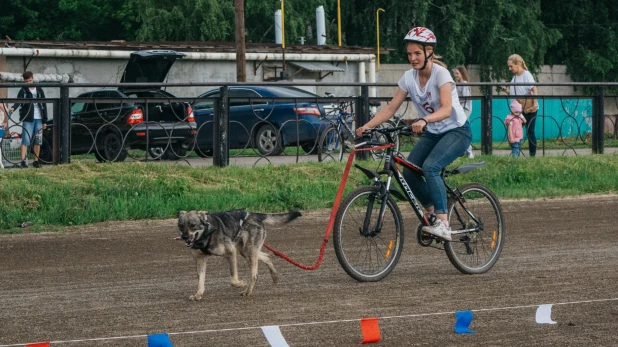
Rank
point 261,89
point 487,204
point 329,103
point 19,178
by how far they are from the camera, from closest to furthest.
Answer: point 487,204 → point 19,178 → point 329,103 → point 261,89

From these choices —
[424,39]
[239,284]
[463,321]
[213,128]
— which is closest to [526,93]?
[213,128]

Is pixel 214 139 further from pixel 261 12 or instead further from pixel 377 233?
pixel 261 12

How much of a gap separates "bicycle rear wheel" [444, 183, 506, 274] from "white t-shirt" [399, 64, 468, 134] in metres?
0.69

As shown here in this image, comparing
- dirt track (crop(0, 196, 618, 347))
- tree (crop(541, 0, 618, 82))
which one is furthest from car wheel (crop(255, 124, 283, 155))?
tree (crop(541, 0, 618, 82))

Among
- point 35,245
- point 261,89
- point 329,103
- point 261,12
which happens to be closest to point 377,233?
point 35,245

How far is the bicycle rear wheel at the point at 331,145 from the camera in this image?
717 inches

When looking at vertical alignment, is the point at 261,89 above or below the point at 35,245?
above

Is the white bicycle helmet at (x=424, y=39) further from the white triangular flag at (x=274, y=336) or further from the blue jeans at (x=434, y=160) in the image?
the white triangular flag at (x=274, y=336)

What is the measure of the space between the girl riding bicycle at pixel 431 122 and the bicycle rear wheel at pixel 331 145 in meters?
9.01

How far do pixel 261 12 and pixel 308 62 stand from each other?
11172 mm

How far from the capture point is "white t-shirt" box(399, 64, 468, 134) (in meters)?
8.72

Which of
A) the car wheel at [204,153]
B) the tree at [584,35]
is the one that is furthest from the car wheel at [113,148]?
the tree at [584,35]

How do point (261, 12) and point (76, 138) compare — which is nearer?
point (76, 138)

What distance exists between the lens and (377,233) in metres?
8.72
